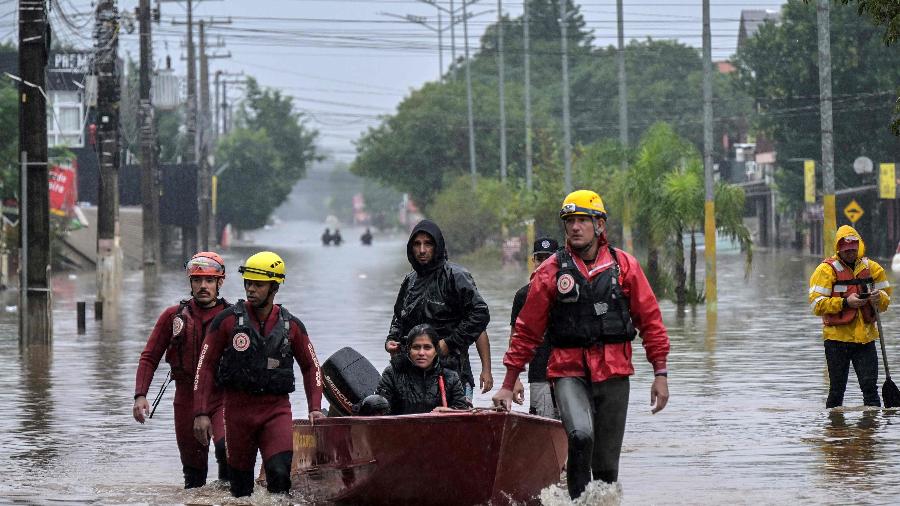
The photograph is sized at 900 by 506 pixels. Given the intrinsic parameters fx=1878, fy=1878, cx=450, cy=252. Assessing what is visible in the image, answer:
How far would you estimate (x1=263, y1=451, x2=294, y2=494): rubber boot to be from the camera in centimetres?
1009

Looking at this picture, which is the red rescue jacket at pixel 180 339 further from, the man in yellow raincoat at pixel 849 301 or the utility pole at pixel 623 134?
the utility pole at pixel 623 134

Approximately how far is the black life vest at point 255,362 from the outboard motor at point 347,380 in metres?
1.58

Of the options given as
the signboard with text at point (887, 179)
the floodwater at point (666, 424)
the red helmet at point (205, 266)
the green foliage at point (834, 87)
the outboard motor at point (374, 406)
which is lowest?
the floodwater at point (666, 424)

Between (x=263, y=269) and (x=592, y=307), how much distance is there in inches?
69.9

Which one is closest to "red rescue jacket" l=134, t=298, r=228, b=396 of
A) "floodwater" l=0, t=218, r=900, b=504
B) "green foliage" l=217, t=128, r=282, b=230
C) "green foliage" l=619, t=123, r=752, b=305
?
"floodwater" l=0, t=218, r=900, b=504

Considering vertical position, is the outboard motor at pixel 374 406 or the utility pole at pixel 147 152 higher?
the utility pole at pixel 147 152

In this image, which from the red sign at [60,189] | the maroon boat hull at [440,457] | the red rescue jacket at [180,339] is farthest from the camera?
the red sign at [60,189]

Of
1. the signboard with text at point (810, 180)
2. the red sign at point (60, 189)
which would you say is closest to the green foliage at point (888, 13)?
the red sign at point (60, 189)

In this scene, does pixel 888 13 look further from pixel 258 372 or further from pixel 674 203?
pixel 674 203

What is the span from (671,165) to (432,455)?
2743cm

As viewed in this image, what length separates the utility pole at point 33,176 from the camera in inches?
982

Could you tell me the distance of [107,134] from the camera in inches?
1660

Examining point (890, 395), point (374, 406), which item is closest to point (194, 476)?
point (374, 406)

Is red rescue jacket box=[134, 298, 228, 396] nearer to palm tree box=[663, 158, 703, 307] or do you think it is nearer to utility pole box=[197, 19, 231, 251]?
palm tree box=[663, 158, 703, 307]
